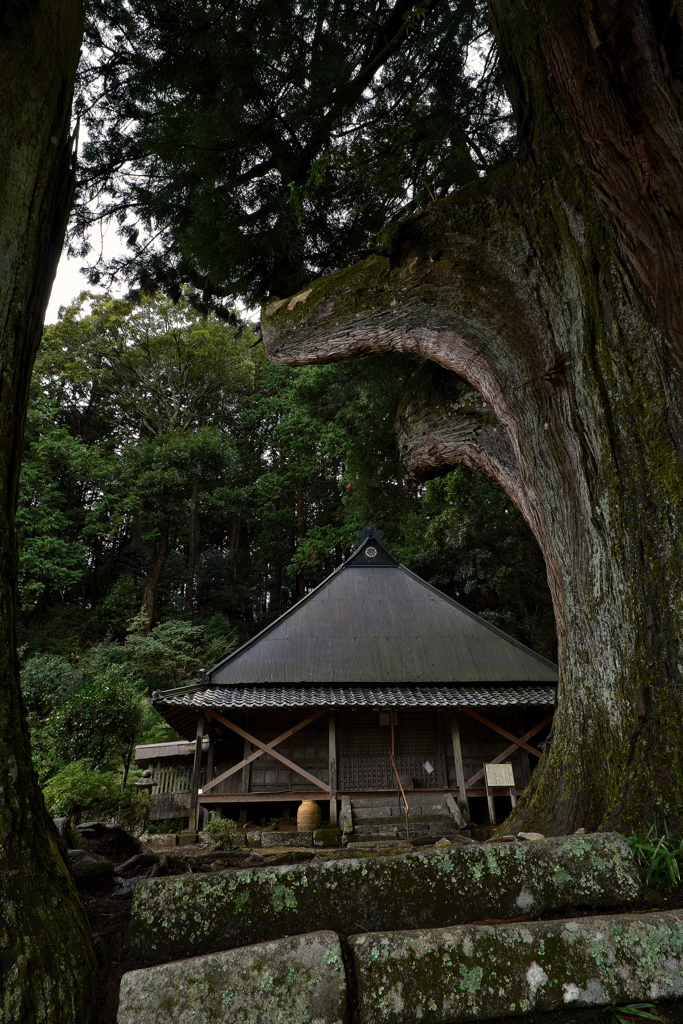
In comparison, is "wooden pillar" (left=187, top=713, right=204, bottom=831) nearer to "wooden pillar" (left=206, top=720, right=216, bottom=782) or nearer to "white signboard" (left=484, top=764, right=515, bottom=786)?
"wooden pillar" (left=206, top=720, right=216, bottom=782)

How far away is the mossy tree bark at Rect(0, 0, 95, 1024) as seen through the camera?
1071mm

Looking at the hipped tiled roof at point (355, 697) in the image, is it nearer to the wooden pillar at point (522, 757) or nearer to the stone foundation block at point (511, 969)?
the wooden pillar at point (522, 757)

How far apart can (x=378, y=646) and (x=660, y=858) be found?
9409mm

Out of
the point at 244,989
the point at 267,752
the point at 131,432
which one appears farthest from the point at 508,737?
the point at 131,432

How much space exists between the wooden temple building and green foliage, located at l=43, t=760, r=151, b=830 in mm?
895

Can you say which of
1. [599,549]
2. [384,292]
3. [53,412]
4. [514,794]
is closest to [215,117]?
[384,292]

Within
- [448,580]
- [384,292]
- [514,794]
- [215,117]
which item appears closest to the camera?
[384,292]

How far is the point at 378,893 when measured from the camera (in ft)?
4.45

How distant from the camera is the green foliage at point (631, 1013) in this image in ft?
3.68

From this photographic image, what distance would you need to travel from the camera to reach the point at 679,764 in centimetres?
210

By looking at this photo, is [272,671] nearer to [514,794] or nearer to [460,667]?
[460,667]

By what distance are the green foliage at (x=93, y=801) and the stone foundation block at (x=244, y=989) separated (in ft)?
28.9

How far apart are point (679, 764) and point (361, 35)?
621cm

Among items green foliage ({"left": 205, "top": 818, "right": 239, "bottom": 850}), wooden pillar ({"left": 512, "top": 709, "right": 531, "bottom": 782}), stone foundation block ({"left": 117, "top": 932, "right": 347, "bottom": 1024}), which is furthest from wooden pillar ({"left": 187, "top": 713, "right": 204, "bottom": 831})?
stone foundation block ({"left": 117, "top": 932, "right": 347, "bottom": 1024})
